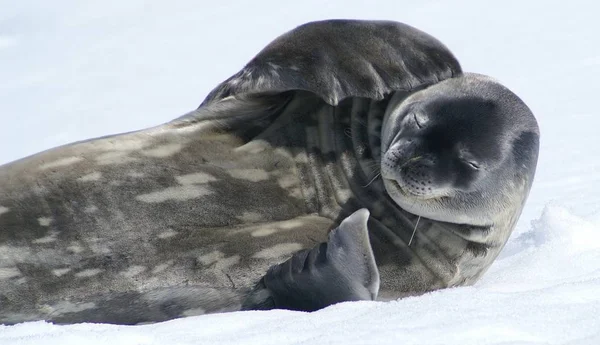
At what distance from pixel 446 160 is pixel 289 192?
55cm

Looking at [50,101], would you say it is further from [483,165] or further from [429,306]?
[429,306]

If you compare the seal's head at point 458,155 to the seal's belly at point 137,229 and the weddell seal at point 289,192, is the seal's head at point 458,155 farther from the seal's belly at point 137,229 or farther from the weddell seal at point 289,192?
the seal's belly at point 137,229

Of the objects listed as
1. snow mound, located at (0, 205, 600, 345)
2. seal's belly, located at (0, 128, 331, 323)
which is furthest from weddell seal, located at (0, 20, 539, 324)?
snow mound, located at (0, 205, 600, 345)

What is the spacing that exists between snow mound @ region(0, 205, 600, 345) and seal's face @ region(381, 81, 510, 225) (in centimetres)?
49

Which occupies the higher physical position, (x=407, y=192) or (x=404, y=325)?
(x=404, y=325)

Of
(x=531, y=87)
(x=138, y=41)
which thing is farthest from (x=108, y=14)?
(x=531, y=87)

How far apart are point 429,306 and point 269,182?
121 centimetres

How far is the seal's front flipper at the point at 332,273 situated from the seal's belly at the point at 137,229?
131 mm

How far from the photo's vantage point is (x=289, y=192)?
3.57m

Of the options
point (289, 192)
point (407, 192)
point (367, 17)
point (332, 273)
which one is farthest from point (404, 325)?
point (367, 17)

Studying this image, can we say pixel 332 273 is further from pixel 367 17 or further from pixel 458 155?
pixel 367 17

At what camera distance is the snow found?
229 centimetres

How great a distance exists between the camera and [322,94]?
3.43 meters

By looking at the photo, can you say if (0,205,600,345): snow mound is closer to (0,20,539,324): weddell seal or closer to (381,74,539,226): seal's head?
(0,20,539,324): weddell seal
